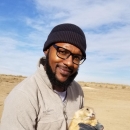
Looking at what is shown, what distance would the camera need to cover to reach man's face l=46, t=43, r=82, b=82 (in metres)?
2.78

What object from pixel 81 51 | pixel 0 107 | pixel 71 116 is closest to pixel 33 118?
pixel 71 116

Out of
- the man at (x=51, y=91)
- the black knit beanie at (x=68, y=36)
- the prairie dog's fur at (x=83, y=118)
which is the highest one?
the black knit beanie at (x=68, y=36)

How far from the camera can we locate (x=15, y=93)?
240 centimetres

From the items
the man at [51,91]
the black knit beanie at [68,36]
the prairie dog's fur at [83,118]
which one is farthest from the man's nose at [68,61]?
the prairie dog's fur at [83,118]

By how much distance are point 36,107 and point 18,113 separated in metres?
0.21

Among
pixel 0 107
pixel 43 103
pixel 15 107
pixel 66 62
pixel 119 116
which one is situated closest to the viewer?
pixel 15 107

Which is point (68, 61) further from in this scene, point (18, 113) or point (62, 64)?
point (18, 113)

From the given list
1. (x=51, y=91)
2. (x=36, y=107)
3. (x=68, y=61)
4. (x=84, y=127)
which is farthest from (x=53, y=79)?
(x=84, y=127)

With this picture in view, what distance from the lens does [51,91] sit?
9.25 feet

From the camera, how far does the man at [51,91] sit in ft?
7.79

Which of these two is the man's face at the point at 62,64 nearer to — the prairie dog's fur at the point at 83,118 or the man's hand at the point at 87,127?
the prairie dog's fur at the point at 83,118

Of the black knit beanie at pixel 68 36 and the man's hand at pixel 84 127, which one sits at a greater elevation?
the black knit beanie at pixel 68 36

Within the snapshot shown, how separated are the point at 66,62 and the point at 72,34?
1.01ft

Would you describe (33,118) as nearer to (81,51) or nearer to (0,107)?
(81,51)
